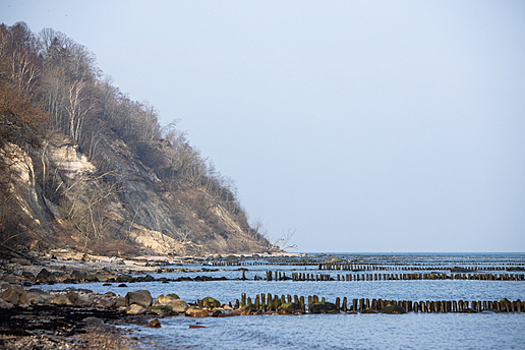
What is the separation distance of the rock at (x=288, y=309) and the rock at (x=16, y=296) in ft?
34.0

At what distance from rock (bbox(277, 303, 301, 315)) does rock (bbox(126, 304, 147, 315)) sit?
6.02 meters

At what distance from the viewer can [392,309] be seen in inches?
886

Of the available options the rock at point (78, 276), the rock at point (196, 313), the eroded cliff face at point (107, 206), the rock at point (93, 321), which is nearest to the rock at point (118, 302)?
the rock at point (196, 313)

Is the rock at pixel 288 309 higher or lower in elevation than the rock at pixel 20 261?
lower

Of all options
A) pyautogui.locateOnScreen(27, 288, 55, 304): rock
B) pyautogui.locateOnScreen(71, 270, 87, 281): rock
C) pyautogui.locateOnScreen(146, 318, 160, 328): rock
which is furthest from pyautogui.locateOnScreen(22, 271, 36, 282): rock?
pyautogui.locateOnScreen(146, 318, 160, 328): rock

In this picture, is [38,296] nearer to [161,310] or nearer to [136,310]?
[136,310]

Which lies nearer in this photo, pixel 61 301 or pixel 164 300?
pixel 61 301

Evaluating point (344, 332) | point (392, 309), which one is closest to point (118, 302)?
point (344, 332)

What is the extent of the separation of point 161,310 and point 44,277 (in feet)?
41.2

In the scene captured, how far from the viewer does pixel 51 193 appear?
49875 mm

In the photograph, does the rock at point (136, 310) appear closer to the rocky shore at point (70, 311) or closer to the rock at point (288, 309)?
the rocky shore at point (70, 311)

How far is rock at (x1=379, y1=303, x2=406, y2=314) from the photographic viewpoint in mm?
22406

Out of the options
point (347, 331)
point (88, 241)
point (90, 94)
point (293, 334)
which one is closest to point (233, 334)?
point (293, 334)

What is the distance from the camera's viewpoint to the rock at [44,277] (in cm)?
2780
